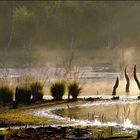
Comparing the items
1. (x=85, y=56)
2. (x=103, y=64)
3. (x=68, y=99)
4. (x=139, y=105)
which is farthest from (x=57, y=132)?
(x=85, y=56)

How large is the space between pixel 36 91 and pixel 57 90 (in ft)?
3.78

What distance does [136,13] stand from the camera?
109 m

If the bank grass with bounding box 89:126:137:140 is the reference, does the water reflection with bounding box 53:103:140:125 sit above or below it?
above

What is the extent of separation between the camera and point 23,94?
3519cm

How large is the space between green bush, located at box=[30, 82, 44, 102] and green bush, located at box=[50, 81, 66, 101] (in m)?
0.62

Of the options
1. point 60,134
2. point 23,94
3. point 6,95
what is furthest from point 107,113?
point 6,95

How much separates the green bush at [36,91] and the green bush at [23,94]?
535 mm

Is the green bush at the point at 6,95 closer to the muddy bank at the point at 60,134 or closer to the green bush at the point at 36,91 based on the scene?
the green bush at the point at 36,91

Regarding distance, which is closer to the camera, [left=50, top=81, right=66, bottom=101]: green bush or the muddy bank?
the muddy bank

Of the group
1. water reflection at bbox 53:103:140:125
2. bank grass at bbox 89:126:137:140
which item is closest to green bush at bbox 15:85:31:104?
water reflection at bbox 53:103:140:125

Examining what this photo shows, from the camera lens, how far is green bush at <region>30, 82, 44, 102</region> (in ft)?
118

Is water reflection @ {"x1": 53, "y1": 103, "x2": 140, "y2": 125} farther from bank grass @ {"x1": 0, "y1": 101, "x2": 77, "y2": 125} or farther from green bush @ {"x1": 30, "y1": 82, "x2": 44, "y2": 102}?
green bush @ {"x1": 30, "y1": 82, "x2": 44, "y2": 102}

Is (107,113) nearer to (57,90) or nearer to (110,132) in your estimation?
(110,132)

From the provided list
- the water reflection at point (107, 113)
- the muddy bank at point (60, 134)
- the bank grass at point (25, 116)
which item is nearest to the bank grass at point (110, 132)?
the muddy bank at point (60, 134)
